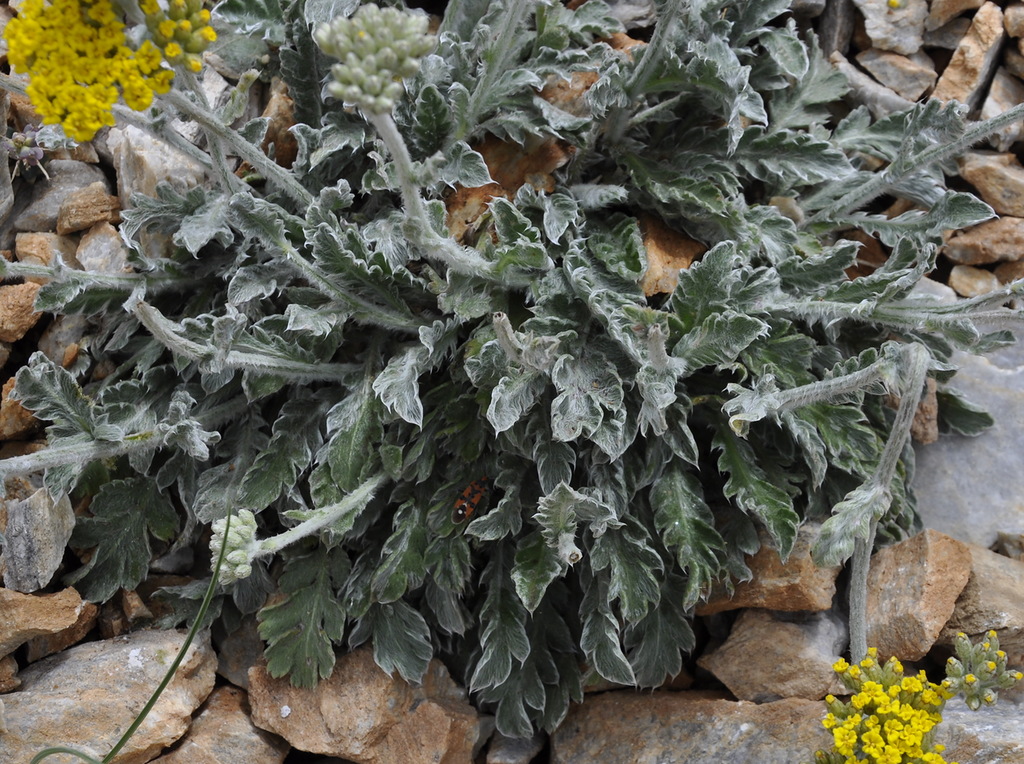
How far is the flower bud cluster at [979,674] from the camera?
2990 mm

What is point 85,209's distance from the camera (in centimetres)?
418

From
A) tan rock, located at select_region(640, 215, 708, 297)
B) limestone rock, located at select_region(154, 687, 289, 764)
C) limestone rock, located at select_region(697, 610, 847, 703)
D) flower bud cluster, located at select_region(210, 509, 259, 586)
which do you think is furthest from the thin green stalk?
limestone rock, located at select_region(697, 610, 847, 703)

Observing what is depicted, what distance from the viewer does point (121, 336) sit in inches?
157

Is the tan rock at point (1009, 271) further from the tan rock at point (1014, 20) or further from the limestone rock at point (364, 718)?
the limestone rock at point (364, 718)

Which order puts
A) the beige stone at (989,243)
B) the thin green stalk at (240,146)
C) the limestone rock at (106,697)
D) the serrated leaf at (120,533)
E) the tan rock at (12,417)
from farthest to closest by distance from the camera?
the beige stone at (989,243)
the tan rock at (12,417)
the serrated leaf at (120,533)
the limestone rock at (106,697)
the thin green stalk at (240,146)

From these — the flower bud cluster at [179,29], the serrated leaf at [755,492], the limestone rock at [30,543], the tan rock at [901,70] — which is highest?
the flower bud cluster at [179,29]

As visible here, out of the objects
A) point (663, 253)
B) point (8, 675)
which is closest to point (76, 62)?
point (8, 675)

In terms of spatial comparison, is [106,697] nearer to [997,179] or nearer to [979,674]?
[979,674]

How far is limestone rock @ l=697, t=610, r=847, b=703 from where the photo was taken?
361 cm

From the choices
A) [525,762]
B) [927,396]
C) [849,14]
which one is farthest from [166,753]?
[849,14]

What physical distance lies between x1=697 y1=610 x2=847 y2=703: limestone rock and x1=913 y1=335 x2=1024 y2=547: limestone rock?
0.82 m

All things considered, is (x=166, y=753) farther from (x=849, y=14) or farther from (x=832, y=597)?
(x=849, y=14)

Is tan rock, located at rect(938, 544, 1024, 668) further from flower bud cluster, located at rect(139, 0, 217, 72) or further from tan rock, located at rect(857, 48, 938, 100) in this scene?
flower bud cluster, located at rect(139, 0, 217, 72)

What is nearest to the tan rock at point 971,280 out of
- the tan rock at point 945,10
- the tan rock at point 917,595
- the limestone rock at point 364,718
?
the tan rock at point 945,10
